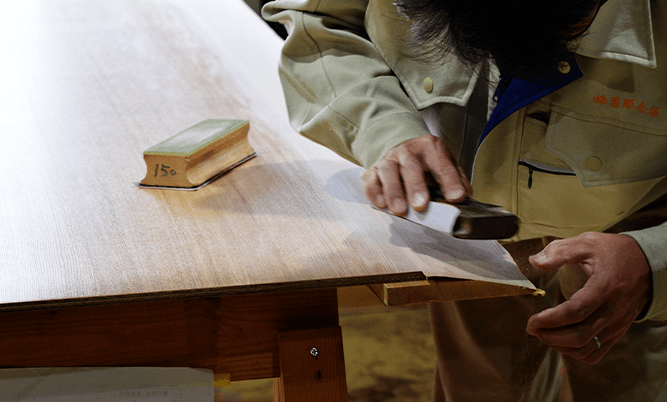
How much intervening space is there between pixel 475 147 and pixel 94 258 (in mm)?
652

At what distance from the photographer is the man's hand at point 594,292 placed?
78 centimetres

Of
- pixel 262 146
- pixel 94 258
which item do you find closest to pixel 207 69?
pixel 262 146

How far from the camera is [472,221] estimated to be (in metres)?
0.68

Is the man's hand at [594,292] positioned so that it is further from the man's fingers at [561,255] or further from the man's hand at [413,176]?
the man's hand at [413,176]

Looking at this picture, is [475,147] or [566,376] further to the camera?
→ [566,376]

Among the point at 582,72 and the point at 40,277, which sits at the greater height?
the point at 582,72

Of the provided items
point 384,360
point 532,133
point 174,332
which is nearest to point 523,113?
point 532,133

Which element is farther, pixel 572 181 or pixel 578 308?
pixel 572 181

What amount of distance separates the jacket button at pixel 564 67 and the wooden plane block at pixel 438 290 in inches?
13.1

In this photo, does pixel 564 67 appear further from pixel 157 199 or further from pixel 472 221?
pixel 157 199

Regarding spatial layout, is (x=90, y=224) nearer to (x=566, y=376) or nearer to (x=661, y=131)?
(x=661, y=131)

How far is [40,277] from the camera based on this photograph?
2.27 feet

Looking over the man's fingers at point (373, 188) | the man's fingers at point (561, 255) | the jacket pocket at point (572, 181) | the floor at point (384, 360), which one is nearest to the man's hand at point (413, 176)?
the man's fingers at point (373, 188)

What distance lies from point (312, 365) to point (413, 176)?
0.88 feet
